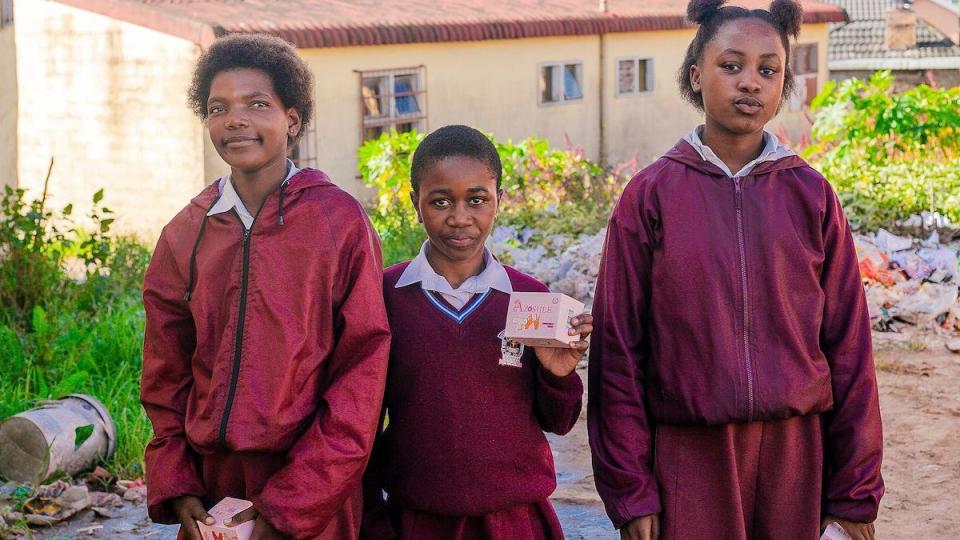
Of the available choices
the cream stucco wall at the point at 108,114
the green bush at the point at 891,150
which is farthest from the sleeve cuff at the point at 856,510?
the cream stucco wall at the point at 108,114

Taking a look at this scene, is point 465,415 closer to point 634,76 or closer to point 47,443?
point 47,443

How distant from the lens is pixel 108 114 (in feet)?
41.1

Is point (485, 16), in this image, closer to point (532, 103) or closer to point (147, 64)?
point (532, 103)

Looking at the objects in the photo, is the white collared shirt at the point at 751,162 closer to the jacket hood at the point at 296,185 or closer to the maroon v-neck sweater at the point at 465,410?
the maroon v-neck sweater at the point at 465,410

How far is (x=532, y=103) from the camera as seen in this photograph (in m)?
15.4

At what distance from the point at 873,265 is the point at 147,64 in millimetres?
7594

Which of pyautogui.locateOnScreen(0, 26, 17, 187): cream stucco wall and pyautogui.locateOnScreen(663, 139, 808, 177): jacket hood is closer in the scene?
pyautogui.locateOnScreen(663, 139, 808, 177): jacket hood

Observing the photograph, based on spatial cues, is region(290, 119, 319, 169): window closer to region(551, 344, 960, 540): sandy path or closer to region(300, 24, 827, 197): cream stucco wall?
region(300, 24, 827, 197): cream stucco wall

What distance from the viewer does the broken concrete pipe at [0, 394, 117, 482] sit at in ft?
15.5

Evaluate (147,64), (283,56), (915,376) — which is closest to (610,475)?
A: (283,56)

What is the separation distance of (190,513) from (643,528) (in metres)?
0.99

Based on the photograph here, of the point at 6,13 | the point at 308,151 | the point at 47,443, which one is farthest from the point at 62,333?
the point at 308,151

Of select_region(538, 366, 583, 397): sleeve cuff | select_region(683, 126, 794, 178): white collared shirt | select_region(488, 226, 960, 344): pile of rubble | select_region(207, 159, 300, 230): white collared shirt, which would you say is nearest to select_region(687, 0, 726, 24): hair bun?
select_region(683, 126, 794, 178): white collared shirt

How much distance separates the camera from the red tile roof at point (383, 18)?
11.8 metres
